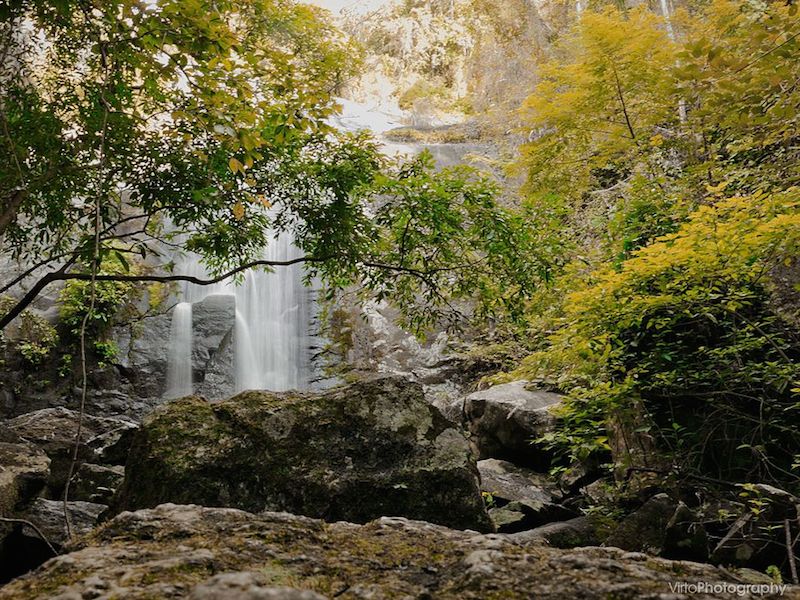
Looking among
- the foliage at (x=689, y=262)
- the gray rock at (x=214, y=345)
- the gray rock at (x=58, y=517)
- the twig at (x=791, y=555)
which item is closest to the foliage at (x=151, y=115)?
the gray rock at (x=58, y=517)

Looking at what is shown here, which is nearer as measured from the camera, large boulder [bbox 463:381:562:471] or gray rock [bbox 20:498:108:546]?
gray rock [bbox 20:498:108:546]

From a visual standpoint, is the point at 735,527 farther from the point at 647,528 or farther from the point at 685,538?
the point at 647,528

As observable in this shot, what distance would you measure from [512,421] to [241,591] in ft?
24.9

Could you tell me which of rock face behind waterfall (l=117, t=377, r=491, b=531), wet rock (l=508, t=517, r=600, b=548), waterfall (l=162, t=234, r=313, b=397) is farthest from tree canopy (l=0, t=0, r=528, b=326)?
waterfall (l=162, t=234, r=313, b=397)

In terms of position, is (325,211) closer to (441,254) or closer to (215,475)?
(441,254)

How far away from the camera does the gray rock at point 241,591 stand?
0.87m

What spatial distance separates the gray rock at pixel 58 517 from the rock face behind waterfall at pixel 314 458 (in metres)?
1.29

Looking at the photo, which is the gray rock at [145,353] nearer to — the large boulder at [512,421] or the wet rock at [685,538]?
the large boulder at [512,421]

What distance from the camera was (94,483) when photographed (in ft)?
20.0

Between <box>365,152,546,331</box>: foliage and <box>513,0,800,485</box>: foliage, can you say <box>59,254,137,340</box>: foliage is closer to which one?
<box>365,152,546,331</box>: foliage

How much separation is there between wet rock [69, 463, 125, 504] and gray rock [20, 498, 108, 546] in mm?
951

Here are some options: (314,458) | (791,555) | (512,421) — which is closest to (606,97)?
(512,421)

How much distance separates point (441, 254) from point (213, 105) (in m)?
2.78

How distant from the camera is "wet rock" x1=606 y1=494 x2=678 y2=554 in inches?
158
